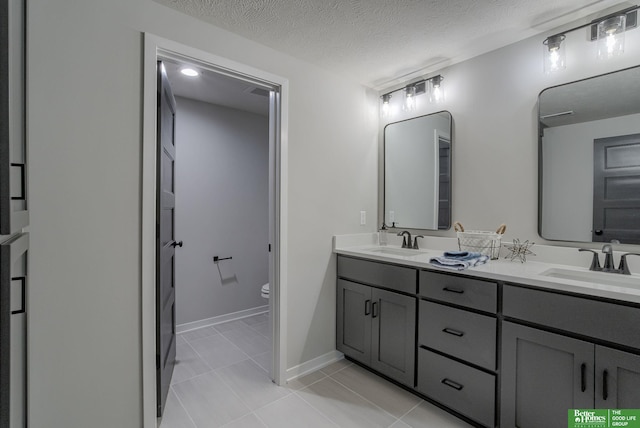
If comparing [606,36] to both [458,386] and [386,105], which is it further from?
[458,386]

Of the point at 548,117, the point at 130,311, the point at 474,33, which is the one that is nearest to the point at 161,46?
the point at 130,311

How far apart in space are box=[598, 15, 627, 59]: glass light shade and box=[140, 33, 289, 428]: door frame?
1.87 metres

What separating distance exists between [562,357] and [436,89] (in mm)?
1961

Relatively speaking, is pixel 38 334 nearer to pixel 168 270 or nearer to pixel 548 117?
pixel 168 270

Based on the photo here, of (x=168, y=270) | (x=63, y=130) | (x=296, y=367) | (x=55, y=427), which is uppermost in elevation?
(x=63, y=130)

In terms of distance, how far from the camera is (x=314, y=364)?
2393mm

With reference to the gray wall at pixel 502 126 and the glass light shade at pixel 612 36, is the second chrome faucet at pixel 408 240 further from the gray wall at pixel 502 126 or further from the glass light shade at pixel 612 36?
the glass light shade at pixel 612 36

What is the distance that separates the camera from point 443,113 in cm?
240

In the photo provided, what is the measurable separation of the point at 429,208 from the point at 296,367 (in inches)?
65.0

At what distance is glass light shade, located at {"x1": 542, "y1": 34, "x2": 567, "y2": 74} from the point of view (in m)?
1.79

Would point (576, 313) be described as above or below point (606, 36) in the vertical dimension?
below

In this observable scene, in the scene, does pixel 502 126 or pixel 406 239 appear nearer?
pixel 502 126

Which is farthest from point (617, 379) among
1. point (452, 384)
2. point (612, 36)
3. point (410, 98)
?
point (410, 98)

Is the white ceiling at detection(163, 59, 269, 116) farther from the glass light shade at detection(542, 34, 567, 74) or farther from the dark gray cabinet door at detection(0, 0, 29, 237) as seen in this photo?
the glass light shade at detection(542, 34, 567, 74)
